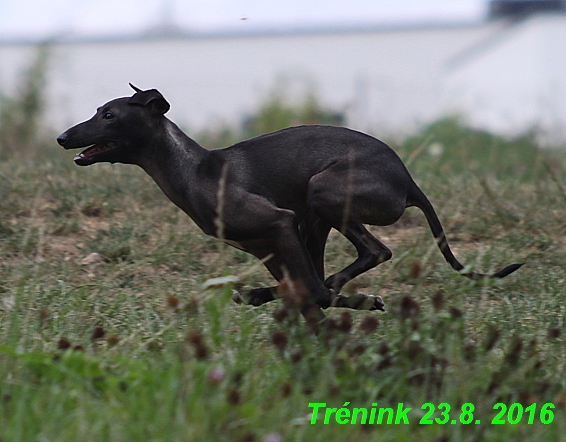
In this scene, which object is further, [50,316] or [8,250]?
[8,250]

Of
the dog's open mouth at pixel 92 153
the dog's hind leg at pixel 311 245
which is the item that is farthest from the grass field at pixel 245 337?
the dog's open mouth at pixel 92 153

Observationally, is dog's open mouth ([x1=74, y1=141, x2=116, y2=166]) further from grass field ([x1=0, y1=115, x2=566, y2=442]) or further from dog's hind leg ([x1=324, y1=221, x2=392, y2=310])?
dog's hind leg ([x1=324, y1=221, x2=392, y2=310])

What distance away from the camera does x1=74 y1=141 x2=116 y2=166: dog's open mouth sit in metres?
4.46

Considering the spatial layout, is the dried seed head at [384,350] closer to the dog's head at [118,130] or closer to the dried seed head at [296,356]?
the dried seed head at [296,356]

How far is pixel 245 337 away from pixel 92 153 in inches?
63.7

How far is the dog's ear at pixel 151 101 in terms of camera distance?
14.7 feet

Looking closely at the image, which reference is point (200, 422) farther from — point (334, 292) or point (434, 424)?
point (334, 292)

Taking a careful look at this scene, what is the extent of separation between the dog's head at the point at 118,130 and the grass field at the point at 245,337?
1.84ft

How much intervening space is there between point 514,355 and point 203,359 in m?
1.18

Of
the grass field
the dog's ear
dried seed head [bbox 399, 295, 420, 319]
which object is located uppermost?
the dog's ear

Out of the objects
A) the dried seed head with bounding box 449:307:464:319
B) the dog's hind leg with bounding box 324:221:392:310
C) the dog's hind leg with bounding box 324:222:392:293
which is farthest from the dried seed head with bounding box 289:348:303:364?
the dog's hind leg with bounding box 324:222:392:293

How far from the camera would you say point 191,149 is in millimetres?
4547

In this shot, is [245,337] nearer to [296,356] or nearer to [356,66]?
[296,356]

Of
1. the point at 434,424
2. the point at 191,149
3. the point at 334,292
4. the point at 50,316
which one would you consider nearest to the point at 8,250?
the point at 50,316
